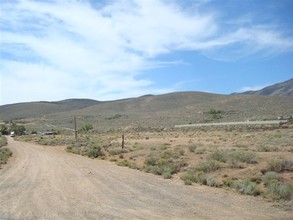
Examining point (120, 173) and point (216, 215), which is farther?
point (120, 173)

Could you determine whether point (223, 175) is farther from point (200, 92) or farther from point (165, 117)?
point (200, 92)

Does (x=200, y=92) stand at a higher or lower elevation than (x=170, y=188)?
higher

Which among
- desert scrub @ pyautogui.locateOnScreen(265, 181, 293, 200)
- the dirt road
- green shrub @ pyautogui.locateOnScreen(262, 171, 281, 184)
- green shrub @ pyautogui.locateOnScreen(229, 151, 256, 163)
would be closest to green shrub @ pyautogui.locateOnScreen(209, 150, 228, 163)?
green shrub @ pyautogui.locateOnScreen(229, 151, 256, 163)

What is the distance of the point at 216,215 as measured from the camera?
498 inches

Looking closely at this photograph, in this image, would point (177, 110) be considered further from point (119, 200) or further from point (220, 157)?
point (119, 200)

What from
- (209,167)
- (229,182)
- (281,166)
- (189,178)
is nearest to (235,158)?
(209,167)

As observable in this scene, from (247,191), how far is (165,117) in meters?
105

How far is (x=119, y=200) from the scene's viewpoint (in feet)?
50.2

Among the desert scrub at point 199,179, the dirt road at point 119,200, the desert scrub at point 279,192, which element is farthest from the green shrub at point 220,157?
the desert scrub at point 279,192

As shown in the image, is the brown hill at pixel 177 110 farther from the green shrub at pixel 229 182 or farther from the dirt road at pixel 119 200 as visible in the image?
the dirt road at pixel 119 200

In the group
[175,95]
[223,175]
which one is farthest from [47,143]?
[175,95]

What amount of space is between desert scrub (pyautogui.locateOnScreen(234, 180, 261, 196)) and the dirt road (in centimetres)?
52

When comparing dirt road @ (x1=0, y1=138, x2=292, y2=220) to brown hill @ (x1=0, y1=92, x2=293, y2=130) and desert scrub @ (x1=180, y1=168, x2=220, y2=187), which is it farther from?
brown hill @ (x1=0, y1=92, x2=293, y2=130)

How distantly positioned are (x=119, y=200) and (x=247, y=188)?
5138 mm
